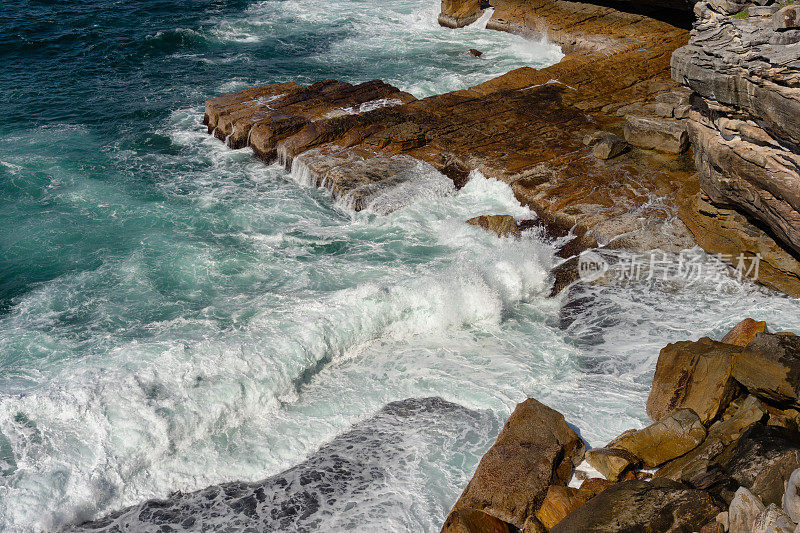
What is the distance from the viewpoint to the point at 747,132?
8289 millimetres

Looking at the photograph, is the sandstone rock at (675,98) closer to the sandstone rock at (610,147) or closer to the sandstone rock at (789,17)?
the sandstone rock at (610,147)

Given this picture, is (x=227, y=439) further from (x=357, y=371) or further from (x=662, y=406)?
(x=662, y=406)

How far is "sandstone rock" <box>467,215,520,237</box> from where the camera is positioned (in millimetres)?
10539

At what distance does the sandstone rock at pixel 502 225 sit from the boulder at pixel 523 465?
13.6 feet

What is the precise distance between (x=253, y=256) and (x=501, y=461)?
6.23 m


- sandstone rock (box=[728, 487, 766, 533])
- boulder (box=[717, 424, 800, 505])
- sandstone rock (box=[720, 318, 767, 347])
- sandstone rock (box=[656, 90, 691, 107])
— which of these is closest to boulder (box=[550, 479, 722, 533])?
sandstone rock (box=[728, 487, 766, 533])

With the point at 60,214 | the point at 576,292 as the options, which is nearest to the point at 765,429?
→ the point at 576,292

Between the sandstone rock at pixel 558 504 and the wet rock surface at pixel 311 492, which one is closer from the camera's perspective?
the sandstone rock at pixel 558 504

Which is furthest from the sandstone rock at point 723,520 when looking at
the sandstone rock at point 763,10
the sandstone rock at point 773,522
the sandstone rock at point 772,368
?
the sandstone rock at point 763,10

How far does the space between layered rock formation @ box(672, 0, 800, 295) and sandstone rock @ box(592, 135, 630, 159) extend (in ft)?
6.08

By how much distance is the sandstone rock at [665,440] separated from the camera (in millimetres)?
6383

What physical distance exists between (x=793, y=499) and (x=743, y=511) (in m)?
0.49

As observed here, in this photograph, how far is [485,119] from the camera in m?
13.7

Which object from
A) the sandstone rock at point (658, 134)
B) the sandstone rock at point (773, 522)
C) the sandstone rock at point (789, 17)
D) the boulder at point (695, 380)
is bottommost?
the boulder at point (695, 380)
